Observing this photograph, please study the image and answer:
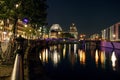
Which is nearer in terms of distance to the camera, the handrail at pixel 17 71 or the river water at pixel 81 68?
the handrail at pixel 17 71

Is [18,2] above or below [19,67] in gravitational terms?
above

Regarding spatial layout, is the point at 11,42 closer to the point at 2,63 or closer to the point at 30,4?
the point at 2,63

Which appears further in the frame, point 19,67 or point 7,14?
point 7,14

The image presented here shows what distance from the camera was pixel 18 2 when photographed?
109ft

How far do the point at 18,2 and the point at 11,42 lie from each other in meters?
12.5

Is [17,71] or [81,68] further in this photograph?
[81,68]

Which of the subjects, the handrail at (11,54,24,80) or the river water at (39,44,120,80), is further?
the river water at (39,44,120,80)

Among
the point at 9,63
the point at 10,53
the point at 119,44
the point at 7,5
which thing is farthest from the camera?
the point at 119,44

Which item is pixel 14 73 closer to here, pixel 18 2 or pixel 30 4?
pixel 18 2

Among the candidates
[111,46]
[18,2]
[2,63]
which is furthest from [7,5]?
[111,46]

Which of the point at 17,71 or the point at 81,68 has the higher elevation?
the point at 17,71

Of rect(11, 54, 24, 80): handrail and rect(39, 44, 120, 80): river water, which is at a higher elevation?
rect(11, 54, 24, 80): handrail

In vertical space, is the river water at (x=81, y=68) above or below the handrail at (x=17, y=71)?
below

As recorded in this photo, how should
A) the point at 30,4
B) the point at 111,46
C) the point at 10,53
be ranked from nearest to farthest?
the point at 10,53, the point at 30,4, the point at 111,46
